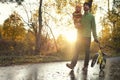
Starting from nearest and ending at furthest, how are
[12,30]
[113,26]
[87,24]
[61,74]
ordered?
[61,74], [87,24], [113,26], [12,30]

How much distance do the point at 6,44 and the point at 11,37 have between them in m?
15.8

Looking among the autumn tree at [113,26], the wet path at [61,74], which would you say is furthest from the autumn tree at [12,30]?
the wet path at [61,74]

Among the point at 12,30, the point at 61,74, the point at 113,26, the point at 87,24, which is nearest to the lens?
the point at 61,74

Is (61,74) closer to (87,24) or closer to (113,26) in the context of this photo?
(87,24)

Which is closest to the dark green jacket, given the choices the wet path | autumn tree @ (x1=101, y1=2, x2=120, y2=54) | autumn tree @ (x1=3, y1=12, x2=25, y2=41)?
the wet path

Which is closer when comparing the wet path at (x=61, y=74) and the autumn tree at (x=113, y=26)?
the wet path at (x=61, y=74)

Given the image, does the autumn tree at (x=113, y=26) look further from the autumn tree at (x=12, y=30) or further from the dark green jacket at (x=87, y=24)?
the autumn tree at (x=12, y=30)

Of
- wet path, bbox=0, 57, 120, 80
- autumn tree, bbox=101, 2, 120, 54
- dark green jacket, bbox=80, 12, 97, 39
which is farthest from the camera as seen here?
autumn tree, bbox=101, 2, 120, 54

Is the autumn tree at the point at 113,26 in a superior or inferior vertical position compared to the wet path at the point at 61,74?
inferior

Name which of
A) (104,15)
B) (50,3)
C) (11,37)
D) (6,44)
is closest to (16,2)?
(50,3)

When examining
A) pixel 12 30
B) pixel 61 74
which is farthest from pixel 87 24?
pixel 12 30

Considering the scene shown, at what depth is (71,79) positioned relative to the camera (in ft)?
34.1

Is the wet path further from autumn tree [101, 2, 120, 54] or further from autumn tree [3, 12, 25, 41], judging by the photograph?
autumn tree [3, 12, 25, 41]

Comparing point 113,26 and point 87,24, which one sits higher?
point 87,24
